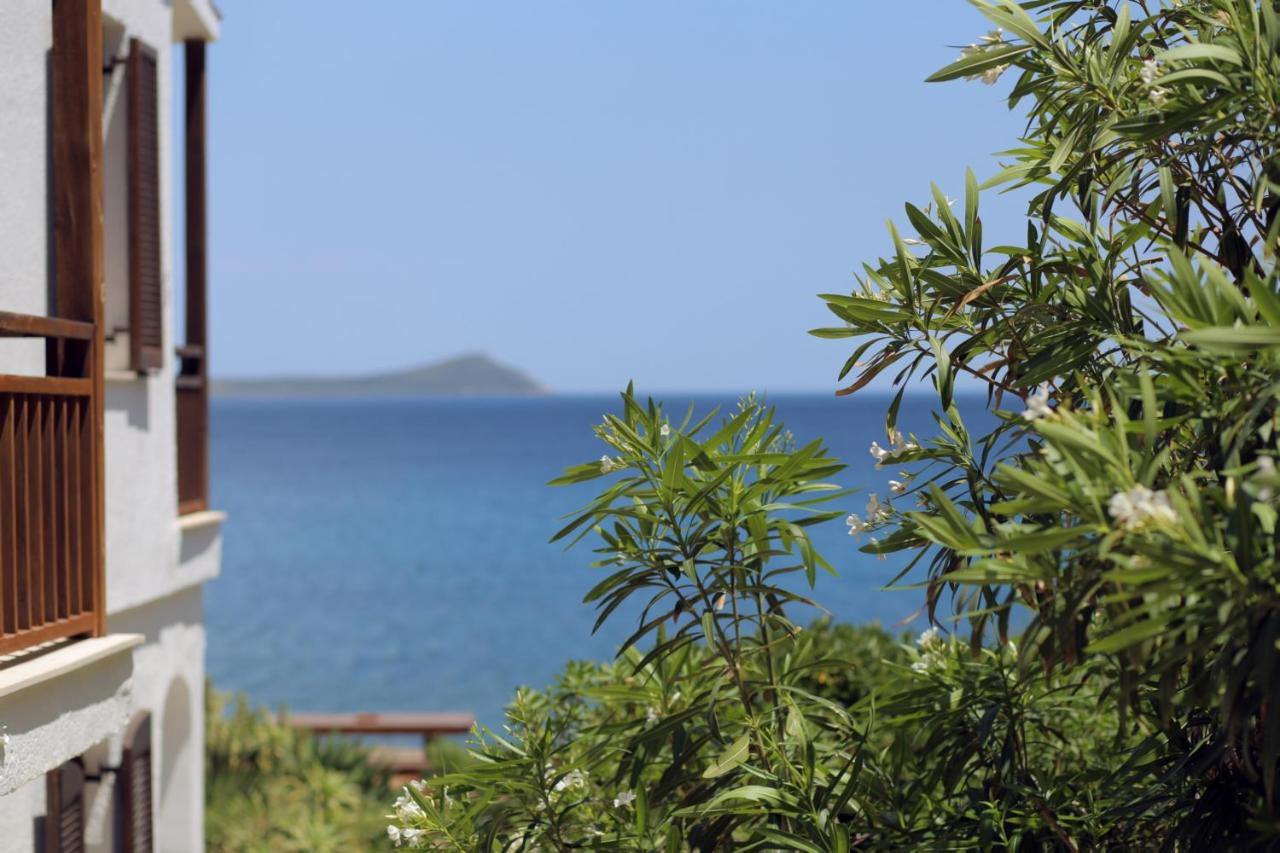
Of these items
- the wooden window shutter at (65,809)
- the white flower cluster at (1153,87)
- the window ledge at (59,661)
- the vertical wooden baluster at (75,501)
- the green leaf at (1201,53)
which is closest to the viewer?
the green leaf at (1201,53)

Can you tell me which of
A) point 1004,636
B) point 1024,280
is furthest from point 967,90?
point 1004,636

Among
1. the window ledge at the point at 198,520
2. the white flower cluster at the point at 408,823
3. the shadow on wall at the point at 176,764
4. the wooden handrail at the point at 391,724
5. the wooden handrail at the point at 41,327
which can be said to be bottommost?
the wooden handrail at the point at 391,724

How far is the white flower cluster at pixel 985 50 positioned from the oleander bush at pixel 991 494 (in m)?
0.01

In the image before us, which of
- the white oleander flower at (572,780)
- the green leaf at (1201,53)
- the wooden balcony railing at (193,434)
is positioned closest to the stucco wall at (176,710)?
the wooden balcony railing at (193,434)

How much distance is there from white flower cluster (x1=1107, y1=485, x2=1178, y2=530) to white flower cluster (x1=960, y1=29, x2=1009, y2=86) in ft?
4.68

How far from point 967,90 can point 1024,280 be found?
0.50 metres

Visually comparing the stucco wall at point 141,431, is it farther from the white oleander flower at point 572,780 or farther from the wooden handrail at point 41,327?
the white oleander flower at point 572,780

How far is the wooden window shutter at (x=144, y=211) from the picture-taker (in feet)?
20.5

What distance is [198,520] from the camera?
23.1 ft

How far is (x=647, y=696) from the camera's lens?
3840mm

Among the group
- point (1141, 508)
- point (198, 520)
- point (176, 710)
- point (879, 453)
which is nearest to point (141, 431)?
point (198, 520)

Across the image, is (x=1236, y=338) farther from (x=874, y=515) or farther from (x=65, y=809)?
(x=65, y=809)

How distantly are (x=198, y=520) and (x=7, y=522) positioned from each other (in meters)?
3.54

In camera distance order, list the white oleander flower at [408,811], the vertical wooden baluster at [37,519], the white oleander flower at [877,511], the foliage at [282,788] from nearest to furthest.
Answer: the white oleander flower at [877,511], the white oleander flower at [408,811], the vertical wooden baluster at [37,519], the foliage at [282,788]
